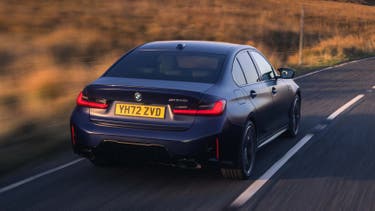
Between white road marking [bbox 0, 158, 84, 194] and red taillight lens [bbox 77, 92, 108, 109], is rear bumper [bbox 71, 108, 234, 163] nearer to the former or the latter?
red taillight lens [bbox 77, 92, 108, 109]

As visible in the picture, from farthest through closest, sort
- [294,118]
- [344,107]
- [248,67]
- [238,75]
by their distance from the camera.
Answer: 1. [344,107]
2. [294,118]
3. [248,67]
4. [238,75]

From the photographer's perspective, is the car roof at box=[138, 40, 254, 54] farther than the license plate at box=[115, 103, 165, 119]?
Yes

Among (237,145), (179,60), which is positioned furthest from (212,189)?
(179,60)

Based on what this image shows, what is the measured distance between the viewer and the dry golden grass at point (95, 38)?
1246 centimetres

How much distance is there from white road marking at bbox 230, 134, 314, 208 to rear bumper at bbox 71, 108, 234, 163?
1.57ft

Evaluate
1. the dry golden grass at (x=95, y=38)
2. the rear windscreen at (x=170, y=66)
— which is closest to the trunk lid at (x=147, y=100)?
the rear windscreen at (x=170, y=66)

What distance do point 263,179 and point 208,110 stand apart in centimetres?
129

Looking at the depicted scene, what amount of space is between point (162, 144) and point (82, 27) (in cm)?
2151

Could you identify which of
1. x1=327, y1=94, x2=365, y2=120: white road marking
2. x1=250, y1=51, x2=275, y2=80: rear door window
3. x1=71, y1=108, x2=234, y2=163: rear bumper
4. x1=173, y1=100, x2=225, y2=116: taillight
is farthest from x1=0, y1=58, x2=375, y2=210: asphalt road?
x1=327, y1=94, x2=365, y2=120: white road marking

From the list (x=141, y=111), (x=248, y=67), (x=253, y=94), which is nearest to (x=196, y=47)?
(x=248, y=67)

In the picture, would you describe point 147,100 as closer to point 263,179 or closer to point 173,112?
point 173,112

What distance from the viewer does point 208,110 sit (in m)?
6.90

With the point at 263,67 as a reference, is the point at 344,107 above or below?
below

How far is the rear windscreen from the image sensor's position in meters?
7.39
